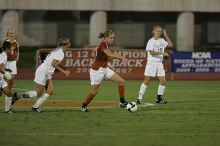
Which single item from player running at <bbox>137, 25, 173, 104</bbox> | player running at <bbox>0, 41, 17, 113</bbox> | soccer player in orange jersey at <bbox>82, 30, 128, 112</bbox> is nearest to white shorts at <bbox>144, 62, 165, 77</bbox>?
player running at <bbox>137, 25, 173, 104</bbox>

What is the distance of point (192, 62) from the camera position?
3472 cm

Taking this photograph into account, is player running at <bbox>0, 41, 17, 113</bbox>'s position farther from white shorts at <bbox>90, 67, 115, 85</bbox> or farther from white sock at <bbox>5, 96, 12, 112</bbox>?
white shorts at <bbox>90, 67, 115, 85</bbox>

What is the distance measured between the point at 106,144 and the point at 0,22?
40959mm

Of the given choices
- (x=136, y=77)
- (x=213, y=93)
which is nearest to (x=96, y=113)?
(x=213, y=93)

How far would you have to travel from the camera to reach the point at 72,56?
34688 millimetres

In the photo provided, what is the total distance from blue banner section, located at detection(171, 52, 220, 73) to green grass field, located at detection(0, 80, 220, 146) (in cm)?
1427

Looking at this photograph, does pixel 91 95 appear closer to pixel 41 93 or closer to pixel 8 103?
pixel 41 93

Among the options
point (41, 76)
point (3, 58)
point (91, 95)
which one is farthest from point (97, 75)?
point (3, 58)

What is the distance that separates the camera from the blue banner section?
114 ft

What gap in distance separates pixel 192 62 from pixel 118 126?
826 inches

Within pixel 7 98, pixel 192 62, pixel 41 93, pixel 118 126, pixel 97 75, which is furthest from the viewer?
pixel 192 62

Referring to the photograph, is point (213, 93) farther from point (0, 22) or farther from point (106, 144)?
point (0, 22)

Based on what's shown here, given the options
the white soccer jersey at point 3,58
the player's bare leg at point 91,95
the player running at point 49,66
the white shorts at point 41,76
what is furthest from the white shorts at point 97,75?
the white soccer jersey at point 3,58

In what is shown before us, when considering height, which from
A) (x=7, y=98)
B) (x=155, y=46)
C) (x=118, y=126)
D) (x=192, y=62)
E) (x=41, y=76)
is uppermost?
(x=155, y=46)
